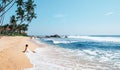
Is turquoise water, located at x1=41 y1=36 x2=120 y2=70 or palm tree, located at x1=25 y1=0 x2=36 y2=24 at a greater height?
palm tree, located at x1=25 y1=0 x2=36 y2=24

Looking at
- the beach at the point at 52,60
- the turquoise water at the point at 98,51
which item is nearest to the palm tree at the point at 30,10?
the turquoise water at the point at 98,51

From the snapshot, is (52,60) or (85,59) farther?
(85,59)

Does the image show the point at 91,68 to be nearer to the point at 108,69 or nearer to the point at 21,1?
the point at 108,69

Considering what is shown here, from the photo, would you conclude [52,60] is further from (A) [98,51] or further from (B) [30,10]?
(B) [30,10]

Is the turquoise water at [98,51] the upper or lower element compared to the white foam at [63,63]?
lower

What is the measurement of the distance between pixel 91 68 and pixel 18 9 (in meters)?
47.1

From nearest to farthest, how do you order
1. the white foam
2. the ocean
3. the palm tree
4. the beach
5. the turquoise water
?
1. the beach
2. the white foam
3. the ocean
4. the turquoise water
5. the palm tree

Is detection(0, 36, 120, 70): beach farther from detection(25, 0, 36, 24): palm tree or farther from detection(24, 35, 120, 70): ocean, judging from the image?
detection(25, 0, 36, 24): palm tree

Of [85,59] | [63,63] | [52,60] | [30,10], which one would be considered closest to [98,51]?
[85,59]

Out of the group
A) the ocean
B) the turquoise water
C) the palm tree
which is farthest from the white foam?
the palm tree

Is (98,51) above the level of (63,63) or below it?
below

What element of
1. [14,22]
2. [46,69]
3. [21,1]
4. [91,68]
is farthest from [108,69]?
[14,22]

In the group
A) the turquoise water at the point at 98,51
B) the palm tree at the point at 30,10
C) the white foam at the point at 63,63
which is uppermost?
the palm tree at the point at 30,10

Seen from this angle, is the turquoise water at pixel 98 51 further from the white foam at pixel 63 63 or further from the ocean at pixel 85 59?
the white foam at pixel 63 63
